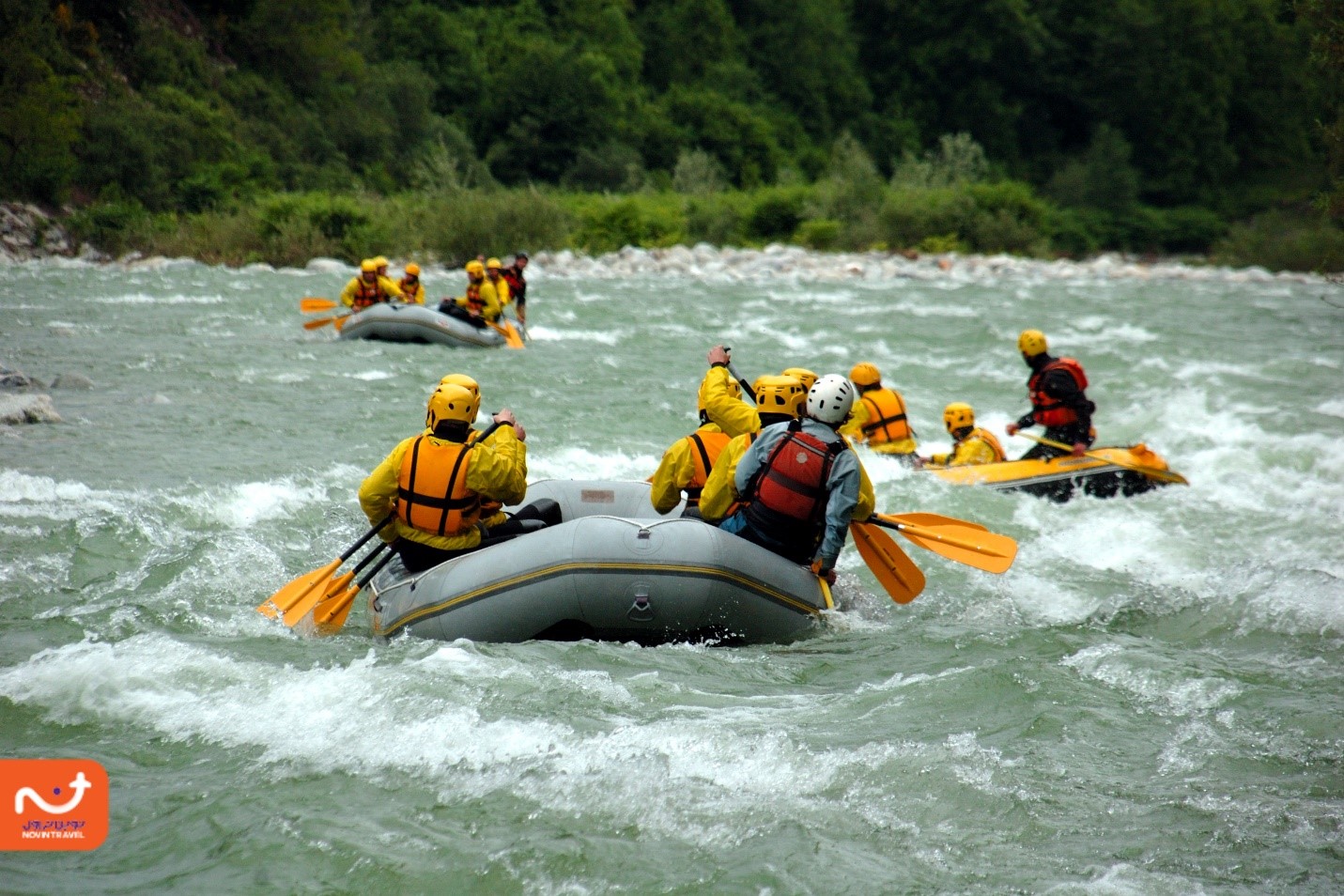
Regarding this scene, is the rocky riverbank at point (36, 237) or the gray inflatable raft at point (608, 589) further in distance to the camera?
the rocky riverbank at point (36, 237)

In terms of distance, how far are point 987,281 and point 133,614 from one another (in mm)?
20988

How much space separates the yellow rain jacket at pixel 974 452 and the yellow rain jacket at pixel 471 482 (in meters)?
4.35

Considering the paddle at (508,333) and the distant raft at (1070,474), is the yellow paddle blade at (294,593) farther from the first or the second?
the paddle at (508,333)

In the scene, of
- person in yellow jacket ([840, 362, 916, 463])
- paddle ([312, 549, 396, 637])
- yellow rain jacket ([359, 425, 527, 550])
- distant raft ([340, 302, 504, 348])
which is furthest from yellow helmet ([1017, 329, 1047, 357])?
distant raft ([340, 302, 504, 348])

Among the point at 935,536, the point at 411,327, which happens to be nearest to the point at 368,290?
the point at 411,327

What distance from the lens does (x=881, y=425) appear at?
898 centimetres

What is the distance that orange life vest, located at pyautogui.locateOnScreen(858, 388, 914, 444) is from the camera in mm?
8969

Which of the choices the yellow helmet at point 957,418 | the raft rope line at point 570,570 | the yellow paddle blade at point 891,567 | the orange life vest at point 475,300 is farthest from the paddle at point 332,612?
Answer: the orange life vest at point 475,300

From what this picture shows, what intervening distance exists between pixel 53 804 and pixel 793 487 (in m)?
2.99

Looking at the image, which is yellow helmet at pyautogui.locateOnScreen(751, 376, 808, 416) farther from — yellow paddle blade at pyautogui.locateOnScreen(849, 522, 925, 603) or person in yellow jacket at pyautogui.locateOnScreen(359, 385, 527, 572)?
person in yellow jacket at pyautogui.locateOnScreen(359, 385, 527, 572)

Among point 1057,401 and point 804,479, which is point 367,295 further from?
point 804,479

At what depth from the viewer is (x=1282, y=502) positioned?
921 centimetres

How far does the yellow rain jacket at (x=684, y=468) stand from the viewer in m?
5.84

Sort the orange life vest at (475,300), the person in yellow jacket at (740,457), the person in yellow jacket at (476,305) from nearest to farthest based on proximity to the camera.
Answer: the person in yellow jacket at (740,457), the person in yellow jacket at (476,305), the orange life vest at (475,300)
